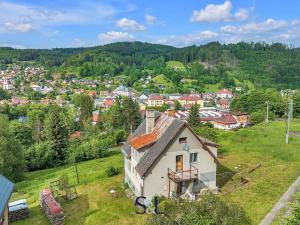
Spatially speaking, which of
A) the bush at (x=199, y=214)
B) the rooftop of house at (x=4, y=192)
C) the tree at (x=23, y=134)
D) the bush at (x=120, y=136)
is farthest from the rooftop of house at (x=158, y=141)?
the tree at (x=23, y=134)

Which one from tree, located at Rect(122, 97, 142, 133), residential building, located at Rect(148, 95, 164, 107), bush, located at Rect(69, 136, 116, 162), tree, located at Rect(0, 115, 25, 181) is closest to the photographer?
tree, located at Rect(0, 115, 25, 181)

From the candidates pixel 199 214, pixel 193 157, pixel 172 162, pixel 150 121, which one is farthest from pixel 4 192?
pixel 193 157

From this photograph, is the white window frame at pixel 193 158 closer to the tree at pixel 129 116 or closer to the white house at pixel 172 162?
the white house at pixel 172 162

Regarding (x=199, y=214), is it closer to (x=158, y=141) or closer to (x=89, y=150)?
(x=158, y=141)

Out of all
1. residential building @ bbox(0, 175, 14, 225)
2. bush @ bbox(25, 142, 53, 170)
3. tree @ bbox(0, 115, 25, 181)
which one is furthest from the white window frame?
bush @ bbox(25, 142, 53, 170)

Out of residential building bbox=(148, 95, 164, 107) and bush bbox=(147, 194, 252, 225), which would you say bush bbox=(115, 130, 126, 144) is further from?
residential building bbox=(148, 95, 164, 107)

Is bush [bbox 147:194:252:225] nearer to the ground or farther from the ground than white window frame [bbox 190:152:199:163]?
farther from the ground

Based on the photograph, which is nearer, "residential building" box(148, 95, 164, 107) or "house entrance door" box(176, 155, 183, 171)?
"house entrance door" box(176, 155, 183, 171)
